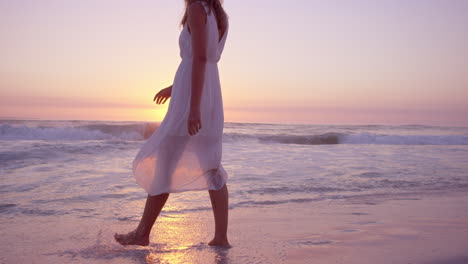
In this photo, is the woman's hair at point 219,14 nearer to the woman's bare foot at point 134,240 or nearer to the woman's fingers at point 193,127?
the woman's fingers at point 193,127

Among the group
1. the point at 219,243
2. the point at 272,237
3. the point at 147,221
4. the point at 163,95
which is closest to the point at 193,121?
the point at 163,95

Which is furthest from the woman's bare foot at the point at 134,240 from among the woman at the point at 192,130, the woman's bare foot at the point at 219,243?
the woman's bare foot at the point at 219,243

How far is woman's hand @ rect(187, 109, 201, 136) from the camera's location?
2188 millimetres

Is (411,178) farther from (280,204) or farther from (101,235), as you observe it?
(101,235)

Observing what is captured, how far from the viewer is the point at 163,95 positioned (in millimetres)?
2664

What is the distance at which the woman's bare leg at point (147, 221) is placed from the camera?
242 centimetres

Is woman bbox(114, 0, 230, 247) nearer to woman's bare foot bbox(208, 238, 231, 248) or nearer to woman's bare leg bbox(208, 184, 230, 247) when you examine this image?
woman's bare leg bbox(208, 184, 230, 247)

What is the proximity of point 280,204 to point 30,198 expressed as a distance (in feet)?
7.83

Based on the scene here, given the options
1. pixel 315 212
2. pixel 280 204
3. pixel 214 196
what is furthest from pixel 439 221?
pixel 214 196

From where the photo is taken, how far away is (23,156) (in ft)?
23.3

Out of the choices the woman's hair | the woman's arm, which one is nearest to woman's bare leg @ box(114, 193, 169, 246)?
the woman's arm

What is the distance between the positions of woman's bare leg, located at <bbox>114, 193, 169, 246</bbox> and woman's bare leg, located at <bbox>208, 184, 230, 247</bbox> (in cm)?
29

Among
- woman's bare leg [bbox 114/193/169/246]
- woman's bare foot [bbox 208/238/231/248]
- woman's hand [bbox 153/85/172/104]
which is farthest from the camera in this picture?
woman's hand [bbox 153/85/172/104]

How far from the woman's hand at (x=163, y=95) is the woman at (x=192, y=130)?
0.29 m
